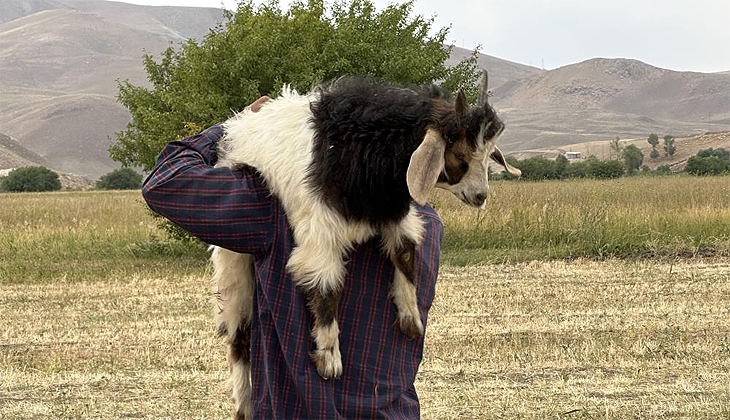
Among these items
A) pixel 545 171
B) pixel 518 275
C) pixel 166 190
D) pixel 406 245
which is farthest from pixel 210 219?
pixel 545 171

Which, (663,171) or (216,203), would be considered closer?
(216,203)

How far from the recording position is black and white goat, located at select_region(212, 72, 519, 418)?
134 inches

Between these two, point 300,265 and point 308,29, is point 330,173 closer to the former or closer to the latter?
point 300,265

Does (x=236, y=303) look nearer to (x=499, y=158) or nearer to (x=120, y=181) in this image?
(x=499, y=158)

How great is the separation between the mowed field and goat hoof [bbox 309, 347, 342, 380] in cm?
416

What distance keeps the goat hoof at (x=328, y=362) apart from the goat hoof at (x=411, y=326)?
273mm

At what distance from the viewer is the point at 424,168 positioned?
3264 mm

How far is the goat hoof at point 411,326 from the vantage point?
362 cm

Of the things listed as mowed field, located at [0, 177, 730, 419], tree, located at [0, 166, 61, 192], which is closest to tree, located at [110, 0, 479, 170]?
mowed field, located at [0, 177, 730, 419]

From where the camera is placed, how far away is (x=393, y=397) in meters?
3.61

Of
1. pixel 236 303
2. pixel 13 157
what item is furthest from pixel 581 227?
pixel 13 157

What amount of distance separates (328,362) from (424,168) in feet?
2.44

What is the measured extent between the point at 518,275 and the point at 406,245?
11.7 meters

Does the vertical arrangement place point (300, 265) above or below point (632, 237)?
above
